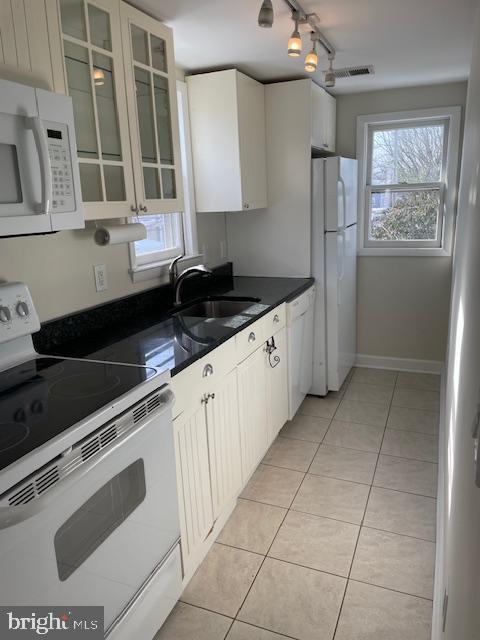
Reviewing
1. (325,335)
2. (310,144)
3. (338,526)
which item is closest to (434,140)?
(310,144)

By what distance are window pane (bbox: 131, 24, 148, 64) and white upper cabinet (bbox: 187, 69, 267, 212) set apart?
0.82 m

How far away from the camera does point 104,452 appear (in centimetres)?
123

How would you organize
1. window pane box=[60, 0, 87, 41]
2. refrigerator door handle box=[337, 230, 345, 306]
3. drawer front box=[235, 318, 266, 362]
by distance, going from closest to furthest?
window pane box=[60, 0, 87, 41] → drawer front box=[235, 318, 266, 362] → refrigerator door handle box=[337, 230, 345, 306]

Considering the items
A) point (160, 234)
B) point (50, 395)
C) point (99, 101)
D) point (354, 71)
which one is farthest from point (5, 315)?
point (354, 71)

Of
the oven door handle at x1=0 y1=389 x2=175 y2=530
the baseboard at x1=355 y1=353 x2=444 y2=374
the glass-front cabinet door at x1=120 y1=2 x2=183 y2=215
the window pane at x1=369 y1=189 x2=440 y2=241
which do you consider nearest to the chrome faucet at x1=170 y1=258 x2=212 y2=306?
the glass-front cabinet door at x1=120 y1=2 x2=183 y2=215

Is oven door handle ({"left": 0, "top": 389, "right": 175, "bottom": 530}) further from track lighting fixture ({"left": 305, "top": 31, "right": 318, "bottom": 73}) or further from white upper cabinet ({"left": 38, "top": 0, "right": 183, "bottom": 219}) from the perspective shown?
track lighting fixture ({"left": 305, "top": 31, "right": 318, "bottom": 73})

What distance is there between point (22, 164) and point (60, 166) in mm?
148

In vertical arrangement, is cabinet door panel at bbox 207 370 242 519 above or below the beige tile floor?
above

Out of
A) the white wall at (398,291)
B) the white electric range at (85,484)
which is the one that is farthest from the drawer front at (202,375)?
the white wall at (398,291)

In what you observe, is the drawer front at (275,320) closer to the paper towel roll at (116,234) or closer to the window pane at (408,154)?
the paper towel roll at (116,234)

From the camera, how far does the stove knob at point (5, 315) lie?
5.30 ft

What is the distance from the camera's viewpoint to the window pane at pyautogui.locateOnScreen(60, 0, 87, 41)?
5.21 ft

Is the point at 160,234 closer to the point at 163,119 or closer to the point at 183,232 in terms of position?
the point at 183,232

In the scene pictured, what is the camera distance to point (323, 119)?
3.42 metres
